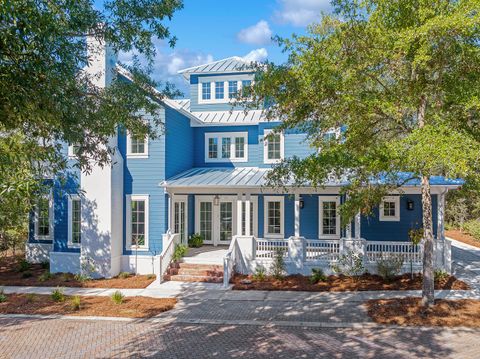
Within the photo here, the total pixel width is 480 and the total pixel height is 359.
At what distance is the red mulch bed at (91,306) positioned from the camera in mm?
11075

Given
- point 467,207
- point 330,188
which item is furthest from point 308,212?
point 467,207

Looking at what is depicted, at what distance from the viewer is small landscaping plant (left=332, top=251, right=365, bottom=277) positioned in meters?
14.2

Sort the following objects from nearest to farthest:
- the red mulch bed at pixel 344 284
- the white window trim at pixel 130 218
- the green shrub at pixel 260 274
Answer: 1. the red mulch bed at pixel 344 284
2. the green shrub at pixel 260 274
3. the white window trim at pixel 130 218

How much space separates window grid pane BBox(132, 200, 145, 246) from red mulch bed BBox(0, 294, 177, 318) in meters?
3.87

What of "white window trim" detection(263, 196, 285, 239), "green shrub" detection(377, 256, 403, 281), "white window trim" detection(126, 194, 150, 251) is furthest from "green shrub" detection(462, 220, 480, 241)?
"white window trim" detection(126, 194, 150, 251)

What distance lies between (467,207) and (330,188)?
2028cm

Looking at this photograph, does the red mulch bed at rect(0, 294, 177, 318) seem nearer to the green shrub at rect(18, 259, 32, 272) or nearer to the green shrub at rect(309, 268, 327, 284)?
the green shrub at rect(18, 259, 32, 272)

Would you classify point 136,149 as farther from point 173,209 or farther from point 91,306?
point 91,306

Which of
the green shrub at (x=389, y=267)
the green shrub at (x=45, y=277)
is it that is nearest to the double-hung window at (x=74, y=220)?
the green shrub at (x=45, y=277)

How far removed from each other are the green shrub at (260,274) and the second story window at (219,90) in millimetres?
9809

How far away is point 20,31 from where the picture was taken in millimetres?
4953

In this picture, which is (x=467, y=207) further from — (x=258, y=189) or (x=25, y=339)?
(x=25, y=339)

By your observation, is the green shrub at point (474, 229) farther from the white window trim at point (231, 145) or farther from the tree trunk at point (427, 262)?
the tree trunk at point (427, 262)

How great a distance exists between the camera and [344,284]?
13.5m
